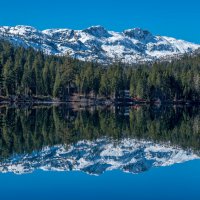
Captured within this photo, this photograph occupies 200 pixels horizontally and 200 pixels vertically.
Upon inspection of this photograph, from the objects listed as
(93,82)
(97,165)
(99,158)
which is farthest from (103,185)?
(93,82)

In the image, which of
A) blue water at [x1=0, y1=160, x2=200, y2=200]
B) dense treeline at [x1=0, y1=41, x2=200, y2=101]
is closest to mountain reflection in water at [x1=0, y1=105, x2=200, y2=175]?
blue water at [x1=0, y1=160, x2=200, y2=200]

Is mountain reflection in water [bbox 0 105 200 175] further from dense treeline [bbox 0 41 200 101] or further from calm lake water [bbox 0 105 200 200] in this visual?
dense treeline [bbox 0 41 200 101]

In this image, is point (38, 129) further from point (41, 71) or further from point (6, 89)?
point (41, 71)

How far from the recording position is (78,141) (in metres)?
47.7

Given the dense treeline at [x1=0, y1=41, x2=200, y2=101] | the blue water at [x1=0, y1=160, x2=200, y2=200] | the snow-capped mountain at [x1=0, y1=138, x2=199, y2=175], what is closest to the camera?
the blue water at [x1=0, y1=160, x2=200, y2=200]

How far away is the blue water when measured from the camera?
2322 centimetres

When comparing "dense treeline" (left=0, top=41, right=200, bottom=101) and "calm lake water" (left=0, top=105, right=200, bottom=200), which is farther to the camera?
"dense treeline" (left=0, top=41, right=200, bottom=101)

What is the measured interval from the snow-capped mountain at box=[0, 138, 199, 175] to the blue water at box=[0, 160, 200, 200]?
1767 millimetres

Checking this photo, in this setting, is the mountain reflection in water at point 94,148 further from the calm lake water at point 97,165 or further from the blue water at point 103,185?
the blue water at point 103,185

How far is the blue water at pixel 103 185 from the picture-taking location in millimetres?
23219

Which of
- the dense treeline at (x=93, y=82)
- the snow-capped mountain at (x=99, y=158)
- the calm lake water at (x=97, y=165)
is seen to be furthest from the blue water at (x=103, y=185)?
the dense treeline at (x=93, y=82)

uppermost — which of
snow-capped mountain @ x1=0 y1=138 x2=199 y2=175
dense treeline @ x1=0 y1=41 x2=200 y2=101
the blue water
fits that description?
dense treeline @ x1=0 y1=41 x2=200 y2=101

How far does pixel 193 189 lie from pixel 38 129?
116 feet

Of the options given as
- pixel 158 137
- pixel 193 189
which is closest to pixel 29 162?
pixel 193 189
